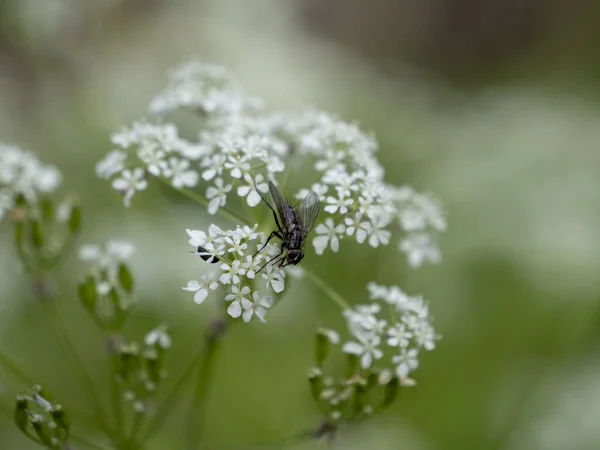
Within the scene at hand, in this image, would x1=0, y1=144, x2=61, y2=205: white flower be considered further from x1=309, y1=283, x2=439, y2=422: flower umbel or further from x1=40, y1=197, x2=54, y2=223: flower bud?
x1=309, y1=283, x2=439, y2=422: flower umbel

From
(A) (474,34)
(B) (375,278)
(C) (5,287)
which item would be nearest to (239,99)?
(B) (375,278)

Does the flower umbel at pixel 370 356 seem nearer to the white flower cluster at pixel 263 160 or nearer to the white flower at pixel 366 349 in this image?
the white flower at pixel 366 349

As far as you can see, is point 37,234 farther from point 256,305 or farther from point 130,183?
point 256,305

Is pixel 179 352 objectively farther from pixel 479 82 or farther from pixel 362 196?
pixel 479 82

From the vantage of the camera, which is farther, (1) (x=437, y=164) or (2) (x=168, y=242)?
(1) (x=437, y=164)

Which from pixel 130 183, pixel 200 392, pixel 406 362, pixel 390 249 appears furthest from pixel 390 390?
pixel 390 249

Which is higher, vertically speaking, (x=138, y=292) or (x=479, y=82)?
(x=479, y=82)
